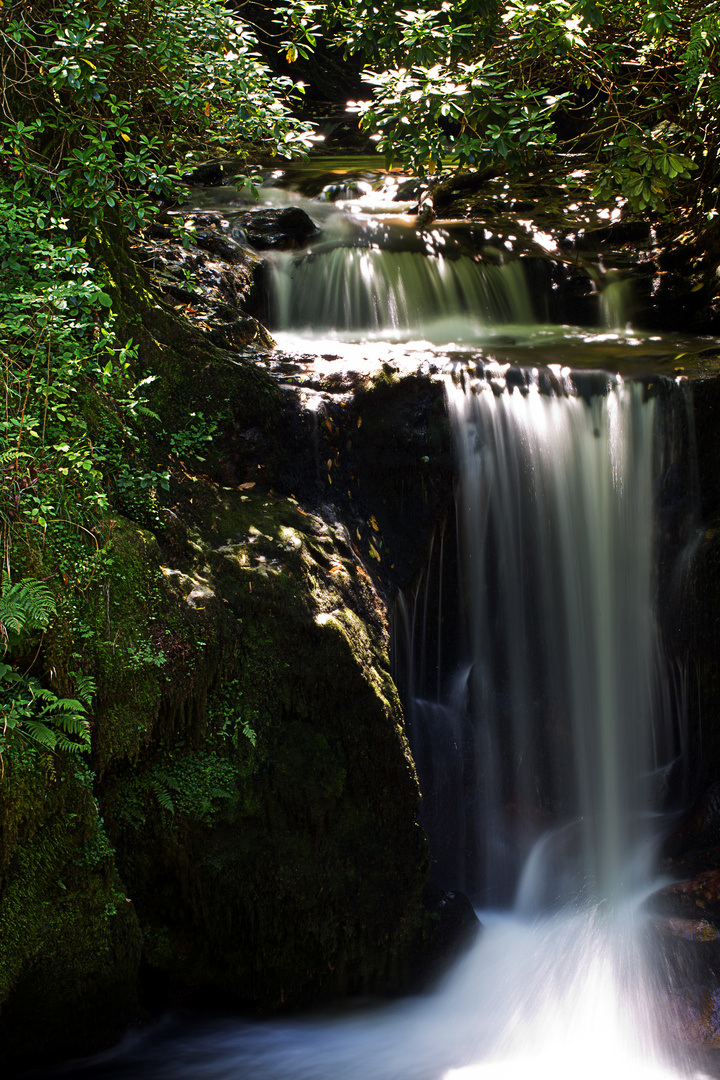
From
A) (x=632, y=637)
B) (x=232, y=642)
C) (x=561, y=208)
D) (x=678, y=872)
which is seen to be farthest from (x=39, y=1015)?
(x=561, y=208)

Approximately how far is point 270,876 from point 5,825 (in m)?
1.34

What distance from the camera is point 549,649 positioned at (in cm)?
558

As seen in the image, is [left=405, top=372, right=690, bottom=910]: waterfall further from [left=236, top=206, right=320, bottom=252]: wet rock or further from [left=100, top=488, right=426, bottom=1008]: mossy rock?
[left=236, top=206, right=320, bottom=252]: wet rock

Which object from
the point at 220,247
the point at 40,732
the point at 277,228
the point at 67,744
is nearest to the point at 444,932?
the point at 67,744

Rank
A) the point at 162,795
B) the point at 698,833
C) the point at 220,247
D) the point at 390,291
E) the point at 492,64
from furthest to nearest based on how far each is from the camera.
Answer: the point at 390,291, the point at 220,247, the point at 492,64, the point at 698,833, the point at 162,795

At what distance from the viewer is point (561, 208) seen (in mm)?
9852

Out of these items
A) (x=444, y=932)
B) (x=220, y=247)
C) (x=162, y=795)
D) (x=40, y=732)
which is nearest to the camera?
(x=40, y=732)

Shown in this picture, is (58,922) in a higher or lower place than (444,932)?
higher

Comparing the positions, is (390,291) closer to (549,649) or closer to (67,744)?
(549,649)

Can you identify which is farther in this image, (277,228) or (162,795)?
(277,228)

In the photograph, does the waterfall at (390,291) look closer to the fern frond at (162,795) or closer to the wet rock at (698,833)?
the wet rock at (698,833)

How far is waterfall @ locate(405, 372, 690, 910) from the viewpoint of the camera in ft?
17.7

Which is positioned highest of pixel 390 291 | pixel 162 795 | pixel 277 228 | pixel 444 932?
pixel 277 228

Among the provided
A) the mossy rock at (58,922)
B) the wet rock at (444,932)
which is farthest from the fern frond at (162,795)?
the wet rock at (444,932)
